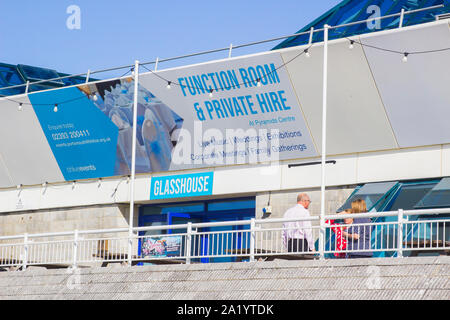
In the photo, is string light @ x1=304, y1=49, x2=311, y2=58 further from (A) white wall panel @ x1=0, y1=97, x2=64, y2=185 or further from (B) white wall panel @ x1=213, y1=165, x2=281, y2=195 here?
(A) white wall panel @ x1=0, y1=97, x2=64, y2=185

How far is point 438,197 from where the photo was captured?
20.7 meters

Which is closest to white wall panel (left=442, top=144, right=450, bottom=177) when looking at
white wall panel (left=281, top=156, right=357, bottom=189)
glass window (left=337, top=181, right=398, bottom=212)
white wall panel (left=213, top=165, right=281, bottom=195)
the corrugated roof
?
glass window (left=337, top=181, right=398, bottom=212)

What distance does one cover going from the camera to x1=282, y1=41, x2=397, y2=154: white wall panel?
2148cm

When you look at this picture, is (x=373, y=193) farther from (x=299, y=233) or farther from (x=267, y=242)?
(x=299, y=233)

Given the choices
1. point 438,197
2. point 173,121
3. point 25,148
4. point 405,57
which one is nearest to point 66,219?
point 25,148

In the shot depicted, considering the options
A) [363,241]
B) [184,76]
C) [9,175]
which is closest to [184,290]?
[363,241]

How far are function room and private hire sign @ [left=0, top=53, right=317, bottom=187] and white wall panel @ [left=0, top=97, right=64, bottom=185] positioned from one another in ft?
0.14

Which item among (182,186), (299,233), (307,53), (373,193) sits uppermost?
(307,53)

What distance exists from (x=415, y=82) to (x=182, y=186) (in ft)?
25.8

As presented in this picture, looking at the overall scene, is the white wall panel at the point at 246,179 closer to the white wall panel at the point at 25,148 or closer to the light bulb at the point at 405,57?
the light bulb at the point at 405,57
